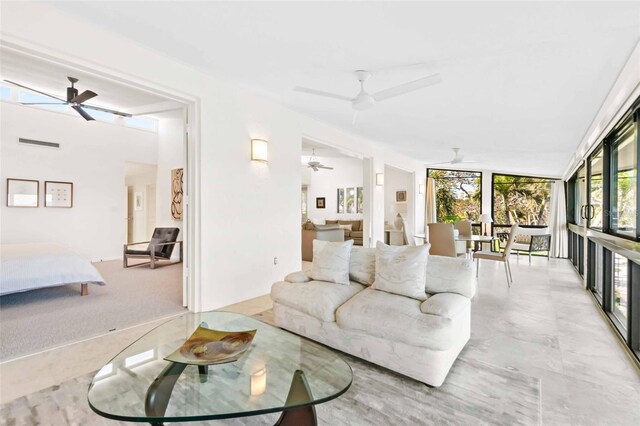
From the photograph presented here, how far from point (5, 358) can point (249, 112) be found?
3154mm

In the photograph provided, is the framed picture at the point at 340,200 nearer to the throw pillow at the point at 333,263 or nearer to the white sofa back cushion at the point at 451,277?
the throw pillow at the point at 333,263

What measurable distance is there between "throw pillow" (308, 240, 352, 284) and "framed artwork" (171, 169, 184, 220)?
4.91 metres

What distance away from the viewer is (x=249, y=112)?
12.3ft

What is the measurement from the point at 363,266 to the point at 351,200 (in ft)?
25.2

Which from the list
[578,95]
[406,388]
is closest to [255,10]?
[406,388]

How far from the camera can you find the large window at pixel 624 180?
256 centimetres

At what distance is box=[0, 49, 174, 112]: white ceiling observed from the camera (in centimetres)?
361

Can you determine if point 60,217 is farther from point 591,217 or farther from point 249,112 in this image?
point 591,217

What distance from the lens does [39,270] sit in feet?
11.7

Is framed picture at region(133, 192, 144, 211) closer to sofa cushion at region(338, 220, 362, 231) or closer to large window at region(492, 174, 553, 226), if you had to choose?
sofa cushion at region(338, 220, 362, 231)

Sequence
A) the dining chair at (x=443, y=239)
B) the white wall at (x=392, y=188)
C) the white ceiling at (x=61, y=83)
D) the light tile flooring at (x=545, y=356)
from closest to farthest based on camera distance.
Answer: the light tile flooring at (x=545, y=356) < the white ceiling at (x=61, y=83) < the dining chair at (x=443, y=239) < the white wall at (x=392, y=188)

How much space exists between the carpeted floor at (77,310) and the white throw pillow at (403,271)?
7.52ft

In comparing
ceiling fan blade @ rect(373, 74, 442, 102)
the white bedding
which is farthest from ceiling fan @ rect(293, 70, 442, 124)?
the white bedding

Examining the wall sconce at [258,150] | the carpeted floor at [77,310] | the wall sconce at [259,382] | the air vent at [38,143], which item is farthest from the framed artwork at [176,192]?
the wall sconce at [259,382]
